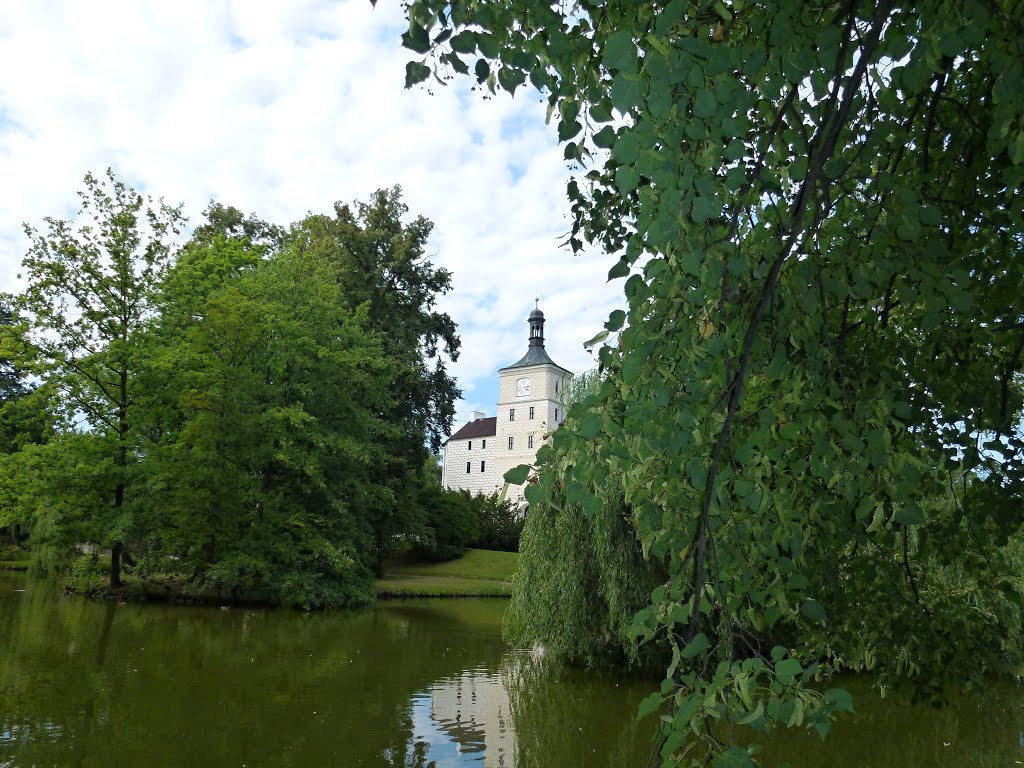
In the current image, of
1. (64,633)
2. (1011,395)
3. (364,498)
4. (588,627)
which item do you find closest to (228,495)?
(364,498)

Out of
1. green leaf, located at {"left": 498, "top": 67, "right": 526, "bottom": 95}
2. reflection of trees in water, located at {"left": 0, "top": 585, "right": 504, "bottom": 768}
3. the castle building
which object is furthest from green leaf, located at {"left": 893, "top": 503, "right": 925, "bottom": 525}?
the castle building

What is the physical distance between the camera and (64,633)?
13.3 metres

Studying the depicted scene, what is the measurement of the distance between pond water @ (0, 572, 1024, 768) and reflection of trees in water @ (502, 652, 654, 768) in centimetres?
2

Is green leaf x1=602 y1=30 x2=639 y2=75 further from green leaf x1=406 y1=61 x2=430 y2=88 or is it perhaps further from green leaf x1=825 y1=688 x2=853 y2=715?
green leaf x1=825 y1=688 x2=853 y2=715

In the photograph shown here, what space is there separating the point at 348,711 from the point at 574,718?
7.88 feet

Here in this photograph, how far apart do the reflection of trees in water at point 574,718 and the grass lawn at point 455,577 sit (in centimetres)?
1279

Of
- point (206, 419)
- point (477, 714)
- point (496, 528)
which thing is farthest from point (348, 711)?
point (496, 528)

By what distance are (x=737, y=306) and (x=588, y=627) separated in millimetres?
9213

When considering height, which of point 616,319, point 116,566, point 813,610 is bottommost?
point 116,566

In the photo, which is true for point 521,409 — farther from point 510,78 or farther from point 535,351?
point 510,78

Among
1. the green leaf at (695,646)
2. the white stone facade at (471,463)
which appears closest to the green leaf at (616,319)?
the green leaf at (695,646)

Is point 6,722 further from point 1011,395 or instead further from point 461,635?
point 461,635

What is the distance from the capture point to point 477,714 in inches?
353

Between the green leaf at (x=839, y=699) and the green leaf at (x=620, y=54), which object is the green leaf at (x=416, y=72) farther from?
the green leaf at (x=839, y=699)
